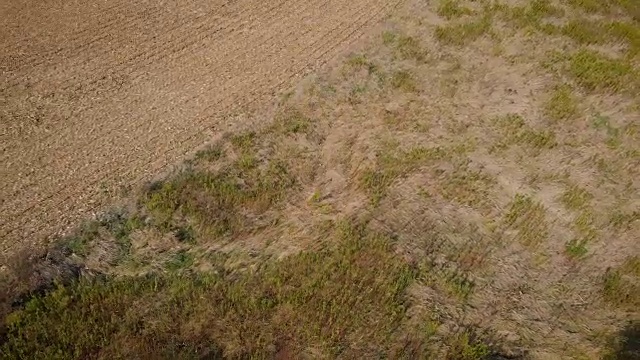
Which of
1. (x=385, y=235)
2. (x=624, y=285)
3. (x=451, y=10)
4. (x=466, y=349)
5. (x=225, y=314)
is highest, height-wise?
(x=451, y=10)

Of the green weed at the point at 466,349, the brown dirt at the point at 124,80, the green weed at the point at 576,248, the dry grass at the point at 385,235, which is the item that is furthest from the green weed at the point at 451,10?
the green weed at the point at 466,349

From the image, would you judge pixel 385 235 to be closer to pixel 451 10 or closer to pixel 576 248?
pixel 576 248

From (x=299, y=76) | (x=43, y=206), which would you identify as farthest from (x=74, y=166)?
(x=299, y=76)

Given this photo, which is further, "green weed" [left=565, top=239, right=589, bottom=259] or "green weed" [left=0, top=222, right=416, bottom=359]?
"green weed" [left=565, top=239, right=589, bottom=259]

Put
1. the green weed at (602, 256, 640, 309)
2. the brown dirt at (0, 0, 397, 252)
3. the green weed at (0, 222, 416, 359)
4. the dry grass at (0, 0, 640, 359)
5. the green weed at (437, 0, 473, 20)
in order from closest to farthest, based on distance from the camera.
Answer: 1. the green weed at (0, 222, 416, 359)
2. the dry grass at (0, 0, 640, 359)
3. the green weed at (602, 256, 640, 309)
4. the brown dirt at (0, 0, 397, 252)
5. the green weed at (437, 0, 473, 20)

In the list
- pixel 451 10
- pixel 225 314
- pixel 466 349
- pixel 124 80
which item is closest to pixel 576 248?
pixel 466 349

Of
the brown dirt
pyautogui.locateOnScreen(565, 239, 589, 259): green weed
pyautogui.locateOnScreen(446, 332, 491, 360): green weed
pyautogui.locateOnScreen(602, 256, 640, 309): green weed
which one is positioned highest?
the brown dirt

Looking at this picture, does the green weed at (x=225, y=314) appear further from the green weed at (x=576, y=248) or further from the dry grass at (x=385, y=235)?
the green weed at (x=576, y=248)

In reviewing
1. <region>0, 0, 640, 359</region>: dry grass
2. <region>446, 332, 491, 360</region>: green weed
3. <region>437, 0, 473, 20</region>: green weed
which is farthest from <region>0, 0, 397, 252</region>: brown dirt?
<region>446, 332, 491, 360</region>: green weed

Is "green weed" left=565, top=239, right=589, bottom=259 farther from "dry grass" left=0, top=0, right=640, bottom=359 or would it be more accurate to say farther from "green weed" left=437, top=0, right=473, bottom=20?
"green weed" left=437, top=0, right=473, bottom=20
